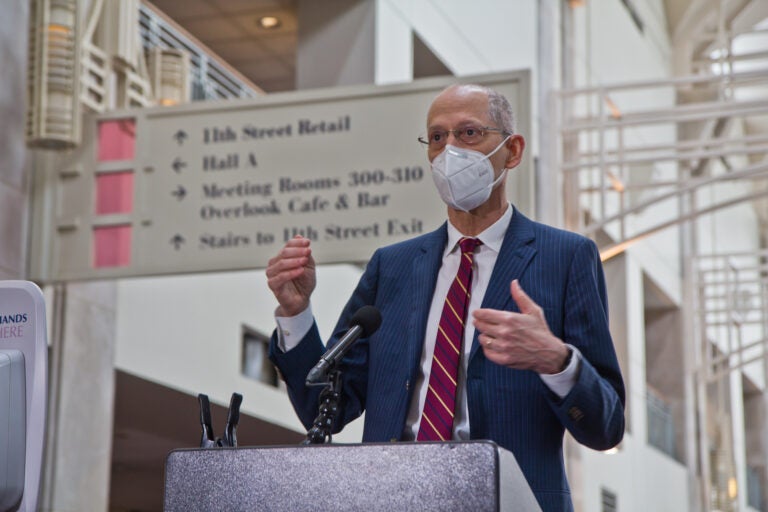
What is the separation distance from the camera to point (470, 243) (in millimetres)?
2588

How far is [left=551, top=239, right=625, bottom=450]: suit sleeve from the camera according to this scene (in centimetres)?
224

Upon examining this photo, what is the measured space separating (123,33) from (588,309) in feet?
18.3

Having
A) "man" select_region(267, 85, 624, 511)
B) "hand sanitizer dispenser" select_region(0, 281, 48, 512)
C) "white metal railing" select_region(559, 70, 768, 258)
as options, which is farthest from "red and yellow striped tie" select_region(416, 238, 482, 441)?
"white metal railing" select_region(559, 70, 768, 258)

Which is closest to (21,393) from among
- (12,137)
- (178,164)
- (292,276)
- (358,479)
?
(292,276)

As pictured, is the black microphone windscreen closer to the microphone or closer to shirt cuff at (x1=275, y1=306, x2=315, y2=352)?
the microphone

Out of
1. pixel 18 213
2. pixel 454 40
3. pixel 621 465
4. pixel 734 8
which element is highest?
pixel 734 8

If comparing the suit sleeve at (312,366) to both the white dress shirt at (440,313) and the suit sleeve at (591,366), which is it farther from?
the suit sleeve at (591,366)

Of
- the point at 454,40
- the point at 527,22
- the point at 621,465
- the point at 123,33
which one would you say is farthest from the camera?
the point at 621,465

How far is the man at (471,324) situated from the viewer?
2.36m

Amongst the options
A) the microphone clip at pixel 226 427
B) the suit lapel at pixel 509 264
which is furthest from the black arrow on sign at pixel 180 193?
the microphone clip at pixel 226 427

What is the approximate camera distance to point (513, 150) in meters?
2.67

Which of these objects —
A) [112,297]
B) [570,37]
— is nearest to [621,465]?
[570,37]

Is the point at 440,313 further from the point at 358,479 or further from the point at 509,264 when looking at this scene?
the point at 358,479

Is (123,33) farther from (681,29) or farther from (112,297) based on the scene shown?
(681,29)
